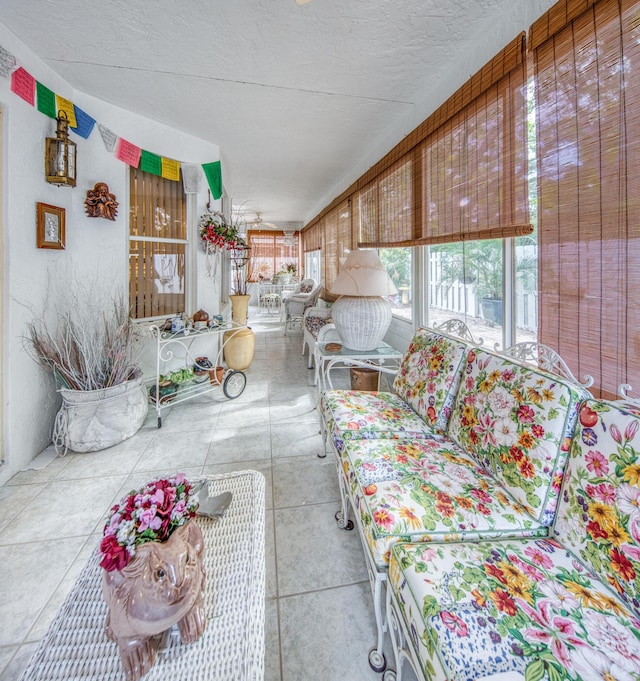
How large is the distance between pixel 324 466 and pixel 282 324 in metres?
5.79

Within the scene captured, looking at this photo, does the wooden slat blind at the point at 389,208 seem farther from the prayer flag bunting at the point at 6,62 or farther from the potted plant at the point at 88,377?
the prayer flag bunting at the point at 6,62

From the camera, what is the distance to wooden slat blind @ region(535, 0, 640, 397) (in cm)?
111

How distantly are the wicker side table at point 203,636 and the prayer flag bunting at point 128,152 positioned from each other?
308cm

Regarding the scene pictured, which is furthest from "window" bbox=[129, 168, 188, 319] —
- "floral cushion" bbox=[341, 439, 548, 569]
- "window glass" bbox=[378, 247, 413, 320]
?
"floral cushion" bbox=[341, 439, 548, 569]

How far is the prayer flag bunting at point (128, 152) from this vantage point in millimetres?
2873

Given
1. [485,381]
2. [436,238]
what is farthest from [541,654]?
[436,238]

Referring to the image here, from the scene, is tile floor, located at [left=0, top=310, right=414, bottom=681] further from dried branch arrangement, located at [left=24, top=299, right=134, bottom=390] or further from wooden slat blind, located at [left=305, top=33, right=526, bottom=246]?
wooden slat blind, located at [left=305, top=33, right=526, bottom=246]

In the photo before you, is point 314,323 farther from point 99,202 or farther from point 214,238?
point 99,202

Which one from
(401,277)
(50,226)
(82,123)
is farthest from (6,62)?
(401,277)

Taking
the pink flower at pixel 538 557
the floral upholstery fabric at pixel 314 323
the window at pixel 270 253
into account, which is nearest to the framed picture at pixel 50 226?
the floral upholstery fabric at pixel 314 323

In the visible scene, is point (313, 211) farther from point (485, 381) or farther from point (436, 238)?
point (485, 381)

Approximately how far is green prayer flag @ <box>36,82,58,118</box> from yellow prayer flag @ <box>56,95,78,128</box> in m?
0.04

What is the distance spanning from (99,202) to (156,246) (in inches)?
27.6

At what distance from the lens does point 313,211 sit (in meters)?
7.69
